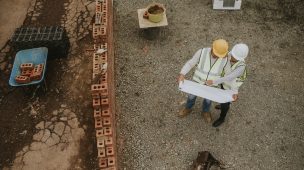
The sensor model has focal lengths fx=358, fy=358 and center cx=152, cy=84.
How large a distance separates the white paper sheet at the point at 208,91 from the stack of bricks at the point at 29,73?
9.11ft

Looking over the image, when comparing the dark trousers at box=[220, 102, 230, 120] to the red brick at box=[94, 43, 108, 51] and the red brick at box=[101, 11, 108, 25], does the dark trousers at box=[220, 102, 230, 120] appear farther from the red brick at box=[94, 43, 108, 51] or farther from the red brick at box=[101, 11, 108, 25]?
the red brick at box=[101, 11, 108, 25]

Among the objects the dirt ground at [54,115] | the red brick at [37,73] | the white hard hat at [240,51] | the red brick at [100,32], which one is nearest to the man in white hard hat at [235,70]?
the white hard hat at [240,51]

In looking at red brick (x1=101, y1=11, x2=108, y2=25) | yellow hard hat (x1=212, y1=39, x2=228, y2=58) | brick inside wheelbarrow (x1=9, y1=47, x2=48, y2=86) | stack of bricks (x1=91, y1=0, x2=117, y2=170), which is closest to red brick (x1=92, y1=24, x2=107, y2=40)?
stack of bricks (x1=91, y1=0, x2=117, y2=170)

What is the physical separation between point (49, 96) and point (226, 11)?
508 centimetres

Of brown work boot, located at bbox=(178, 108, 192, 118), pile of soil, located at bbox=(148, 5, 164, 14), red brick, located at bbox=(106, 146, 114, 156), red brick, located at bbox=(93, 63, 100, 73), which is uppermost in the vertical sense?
pile of soil, located at bbox=(148, 5, 164, 14)

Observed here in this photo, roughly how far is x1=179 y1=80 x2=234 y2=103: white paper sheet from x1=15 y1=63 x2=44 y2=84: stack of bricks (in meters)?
2.78

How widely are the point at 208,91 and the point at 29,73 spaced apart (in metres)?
3.44

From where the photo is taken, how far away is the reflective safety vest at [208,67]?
600 centimetres

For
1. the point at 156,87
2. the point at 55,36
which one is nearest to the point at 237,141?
the point at 156,87

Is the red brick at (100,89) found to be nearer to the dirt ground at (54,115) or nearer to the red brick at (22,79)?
the dirt ground at (54,115)

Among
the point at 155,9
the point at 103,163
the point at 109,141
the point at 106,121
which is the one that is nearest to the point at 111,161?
the point at 103,163

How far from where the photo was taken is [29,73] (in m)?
6.93

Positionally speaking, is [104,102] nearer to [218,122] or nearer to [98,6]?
[218,122]

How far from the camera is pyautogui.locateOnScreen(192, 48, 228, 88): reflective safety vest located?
236 inches
